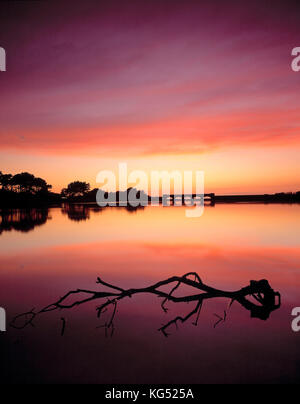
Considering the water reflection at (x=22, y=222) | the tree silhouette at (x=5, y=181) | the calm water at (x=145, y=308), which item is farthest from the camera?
the tree silhouette at (x=5, y=181)

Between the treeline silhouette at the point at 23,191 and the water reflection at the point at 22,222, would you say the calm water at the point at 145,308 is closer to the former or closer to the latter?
the water reflection at the point at 22,222

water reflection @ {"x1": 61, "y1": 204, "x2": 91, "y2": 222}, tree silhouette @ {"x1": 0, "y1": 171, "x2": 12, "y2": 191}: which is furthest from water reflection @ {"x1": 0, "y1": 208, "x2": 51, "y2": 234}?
tree silhouette @ {"x1": 0, "y1": 171, "x2": 12, "y2": 191}

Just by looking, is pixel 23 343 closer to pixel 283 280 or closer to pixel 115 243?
pixel 283 280

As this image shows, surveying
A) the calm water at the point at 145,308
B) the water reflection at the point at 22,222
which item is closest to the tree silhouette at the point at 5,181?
the water reflection at the point at 22,222

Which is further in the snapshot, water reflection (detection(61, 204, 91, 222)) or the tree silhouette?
the tree silhouette

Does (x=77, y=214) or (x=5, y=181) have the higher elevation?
(x=5, y=181)

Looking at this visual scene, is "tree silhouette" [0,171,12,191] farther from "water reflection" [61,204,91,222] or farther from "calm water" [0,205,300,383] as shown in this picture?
"calm water" [0,205,300,383]

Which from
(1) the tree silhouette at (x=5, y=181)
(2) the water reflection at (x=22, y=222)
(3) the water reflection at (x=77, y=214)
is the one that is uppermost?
(1) the tree silhouette at (x=5, y=181)

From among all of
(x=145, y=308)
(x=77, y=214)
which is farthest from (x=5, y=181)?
(x=145, y=308)

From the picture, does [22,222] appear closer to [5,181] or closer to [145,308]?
[145,308]

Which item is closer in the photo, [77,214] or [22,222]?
[22,222]

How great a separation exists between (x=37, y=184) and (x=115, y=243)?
50243 mm

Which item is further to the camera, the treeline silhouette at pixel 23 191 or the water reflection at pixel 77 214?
the treeline silhouette at pixel 23 191

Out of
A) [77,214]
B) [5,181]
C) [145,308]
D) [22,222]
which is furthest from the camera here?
[5,181]
